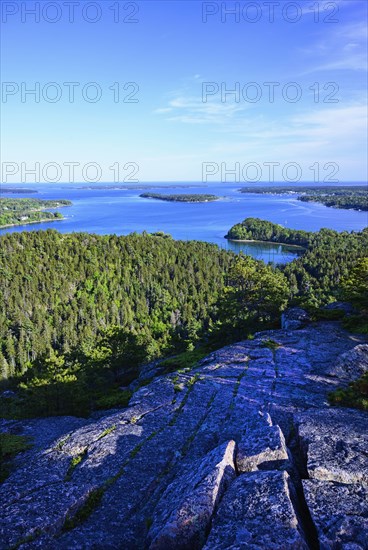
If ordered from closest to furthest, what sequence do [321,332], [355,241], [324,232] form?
[321,332] < [355,241] < [324,232]

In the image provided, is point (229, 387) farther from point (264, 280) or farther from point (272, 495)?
point (264, 280)

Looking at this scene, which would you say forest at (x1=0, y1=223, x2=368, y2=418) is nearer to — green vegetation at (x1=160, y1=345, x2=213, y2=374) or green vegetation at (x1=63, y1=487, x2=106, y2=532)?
green vegetation at (x1=160, y1=345, x2=213, y2=374)

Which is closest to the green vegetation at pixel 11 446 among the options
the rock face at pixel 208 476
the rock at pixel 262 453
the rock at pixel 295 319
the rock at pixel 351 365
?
the rock face at pixel 208 476

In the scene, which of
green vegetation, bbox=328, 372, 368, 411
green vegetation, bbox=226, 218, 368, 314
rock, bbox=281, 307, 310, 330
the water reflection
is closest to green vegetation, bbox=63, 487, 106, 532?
green vegetation, bbox=328, 372, 368, 411

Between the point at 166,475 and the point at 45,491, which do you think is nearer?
the point at 45,491

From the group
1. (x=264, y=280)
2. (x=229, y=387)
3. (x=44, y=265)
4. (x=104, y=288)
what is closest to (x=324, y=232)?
(x=104, y=288)

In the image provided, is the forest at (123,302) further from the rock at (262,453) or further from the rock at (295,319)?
the rock at (262,453)
